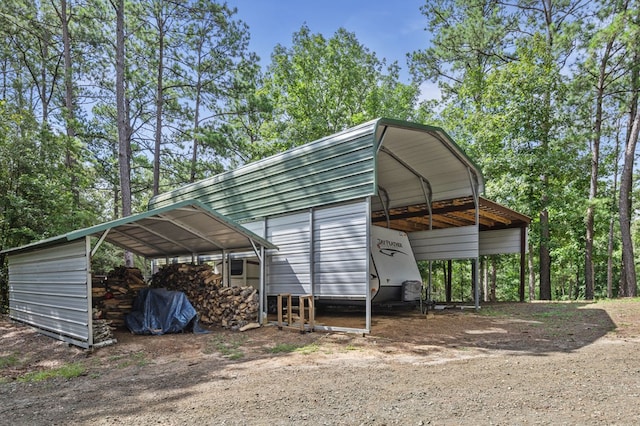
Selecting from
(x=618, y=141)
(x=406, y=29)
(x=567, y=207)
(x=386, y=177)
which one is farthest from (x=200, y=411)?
(x=618, y=141)

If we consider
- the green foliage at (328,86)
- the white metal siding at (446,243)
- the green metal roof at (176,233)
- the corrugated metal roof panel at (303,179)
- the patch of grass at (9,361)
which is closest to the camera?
A: the patch of grass at (9,361)

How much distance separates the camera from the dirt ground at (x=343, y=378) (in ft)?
A: 10.7

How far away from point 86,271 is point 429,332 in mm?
6584

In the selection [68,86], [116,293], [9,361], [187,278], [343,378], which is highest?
[68,86]

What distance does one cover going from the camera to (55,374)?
5332mm

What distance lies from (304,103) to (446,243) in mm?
14538

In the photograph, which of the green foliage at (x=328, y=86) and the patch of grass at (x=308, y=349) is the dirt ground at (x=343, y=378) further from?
the green foliage at (x=328, y=86)

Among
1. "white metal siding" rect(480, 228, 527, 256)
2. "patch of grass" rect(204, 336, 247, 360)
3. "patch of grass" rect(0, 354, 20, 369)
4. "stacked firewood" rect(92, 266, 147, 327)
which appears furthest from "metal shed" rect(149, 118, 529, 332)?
"patch of grass" rect(0, 354, 20, 369)

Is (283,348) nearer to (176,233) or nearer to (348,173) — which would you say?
(348,173)

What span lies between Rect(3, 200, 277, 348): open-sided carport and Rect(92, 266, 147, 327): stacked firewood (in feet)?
2.88

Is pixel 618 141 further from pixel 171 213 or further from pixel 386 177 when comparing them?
pixel 171 213

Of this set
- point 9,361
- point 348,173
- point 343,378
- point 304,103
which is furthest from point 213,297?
point 304,103

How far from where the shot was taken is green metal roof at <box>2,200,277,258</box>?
7289 mm

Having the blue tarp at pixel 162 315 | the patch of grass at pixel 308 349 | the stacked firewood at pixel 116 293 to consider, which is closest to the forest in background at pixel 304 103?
the stacked firewood at pixel 116 293
